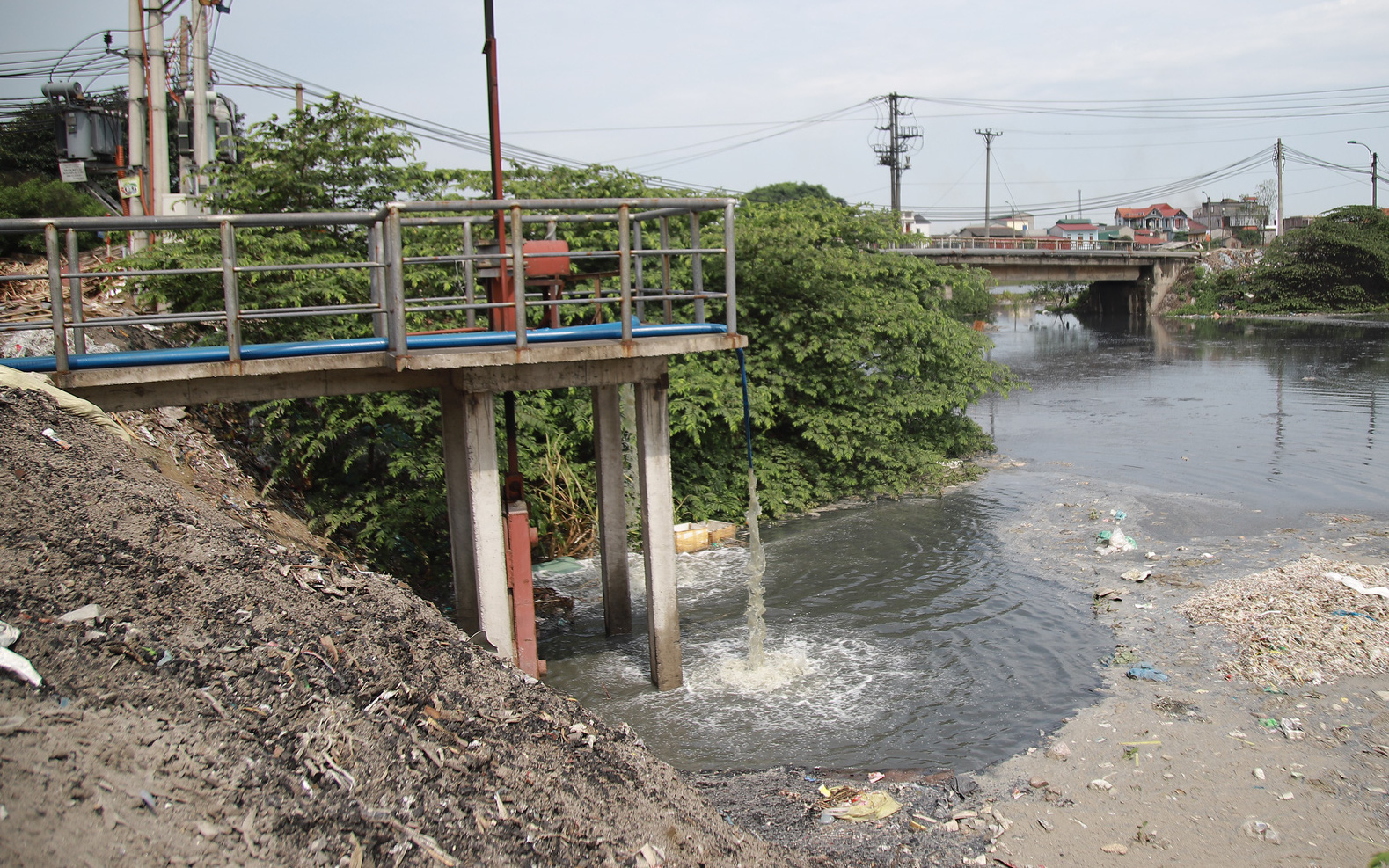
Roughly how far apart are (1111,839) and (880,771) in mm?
1609

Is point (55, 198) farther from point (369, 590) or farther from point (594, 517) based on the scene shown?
point (369, 590)

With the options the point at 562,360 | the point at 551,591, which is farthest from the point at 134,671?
the point at 551,591

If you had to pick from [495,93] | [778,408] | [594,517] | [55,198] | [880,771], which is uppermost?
[55,198]

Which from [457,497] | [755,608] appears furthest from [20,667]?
[755,608]

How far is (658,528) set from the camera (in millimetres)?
8445

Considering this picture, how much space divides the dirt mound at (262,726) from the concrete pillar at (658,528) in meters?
2.46

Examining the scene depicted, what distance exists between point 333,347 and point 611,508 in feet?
10.8

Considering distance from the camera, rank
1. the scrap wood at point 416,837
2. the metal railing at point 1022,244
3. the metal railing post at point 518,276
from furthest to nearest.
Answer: the metal railing at point 1022,244, the metal railing post at point 518,276, the scrap wood at point 416,837

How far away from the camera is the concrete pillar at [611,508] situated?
31.7 ft

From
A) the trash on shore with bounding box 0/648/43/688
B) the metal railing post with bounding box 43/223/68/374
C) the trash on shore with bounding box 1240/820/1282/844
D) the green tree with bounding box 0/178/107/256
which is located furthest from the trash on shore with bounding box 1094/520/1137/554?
the green tree with bounding box 0/178/107/256

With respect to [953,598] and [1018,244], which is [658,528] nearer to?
[953,598]

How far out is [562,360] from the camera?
7.65m

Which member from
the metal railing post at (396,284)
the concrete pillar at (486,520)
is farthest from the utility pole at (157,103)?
the metal railing post at (396,284)

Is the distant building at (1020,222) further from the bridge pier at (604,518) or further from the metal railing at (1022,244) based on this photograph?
the bridge pier at (604,518)
